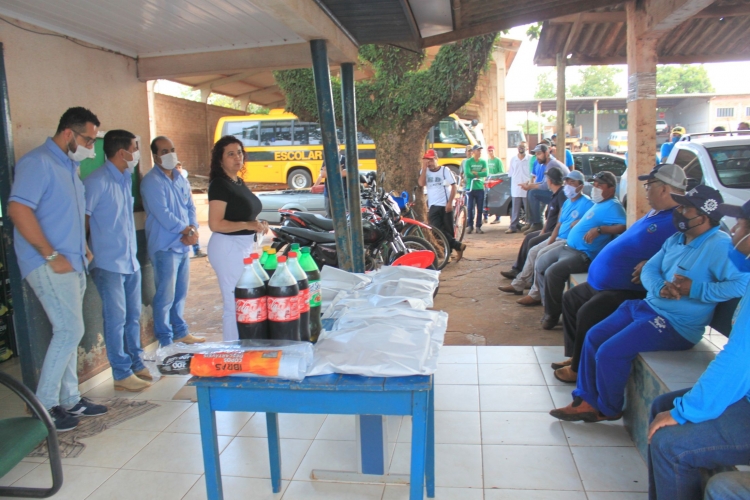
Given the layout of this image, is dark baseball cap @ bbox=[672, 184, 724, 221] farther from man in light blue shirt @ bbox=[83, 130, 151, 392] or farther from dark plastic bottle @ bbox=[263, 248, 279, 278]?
man in light blue shirt @ bbox=[83, 130, 151, 392]

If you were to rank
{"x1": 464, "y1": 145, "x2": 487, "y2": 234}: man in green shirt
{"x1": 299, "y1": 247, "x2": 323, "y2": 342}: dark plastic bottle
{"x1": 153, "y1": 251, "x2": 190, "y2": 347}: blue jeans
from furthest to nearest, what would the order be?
1. {"x1": 464, "y1": 145, "x2": 487, "y2": 234}: man in green shirt
2. {"x1": 153, "y1": 251, "x2": 190, "y2": 347}: blue jeans
3. {"x1": 299, "y1": 247, "x2": 323, "y2": 342}: dark plastic bottle

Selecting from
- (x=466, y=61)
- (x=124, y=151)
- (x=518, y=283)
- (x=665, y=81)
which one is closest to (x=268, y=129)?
(x=466, y=61)

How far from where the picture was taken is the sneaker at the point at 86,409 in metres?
3.49

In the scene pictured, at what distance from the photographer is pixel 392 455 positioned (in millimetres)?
2990

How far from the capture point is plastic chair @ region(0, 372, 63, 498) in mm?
2309

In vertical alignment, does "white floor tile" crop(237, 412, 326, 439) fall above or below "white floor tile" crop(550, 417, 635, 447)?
above

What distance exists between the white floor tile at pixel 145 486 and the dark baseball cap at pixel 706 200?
2.83 metres

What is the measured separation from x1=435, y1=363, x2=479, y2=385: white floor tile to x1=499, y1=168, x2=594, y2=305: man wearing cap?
1.84m

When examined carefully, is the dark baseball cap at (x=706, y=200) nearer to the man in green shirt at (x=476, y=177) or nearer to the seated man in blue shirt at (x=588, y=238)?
the seated man in blue shirt at (x=588, y=238)

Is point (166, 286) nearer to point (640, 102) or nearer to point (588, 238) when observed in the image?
point (588, 238)

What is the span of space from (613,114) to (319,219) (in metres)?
29.9

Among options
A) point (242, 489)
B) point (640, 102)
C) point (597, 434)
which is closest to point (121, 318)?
point (242, 489)

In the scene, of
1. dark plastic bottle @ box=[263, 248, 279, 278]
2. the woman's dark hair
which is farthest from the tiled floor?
the woman's dark hair

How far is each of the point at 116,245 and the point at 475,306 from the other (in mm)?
3681
